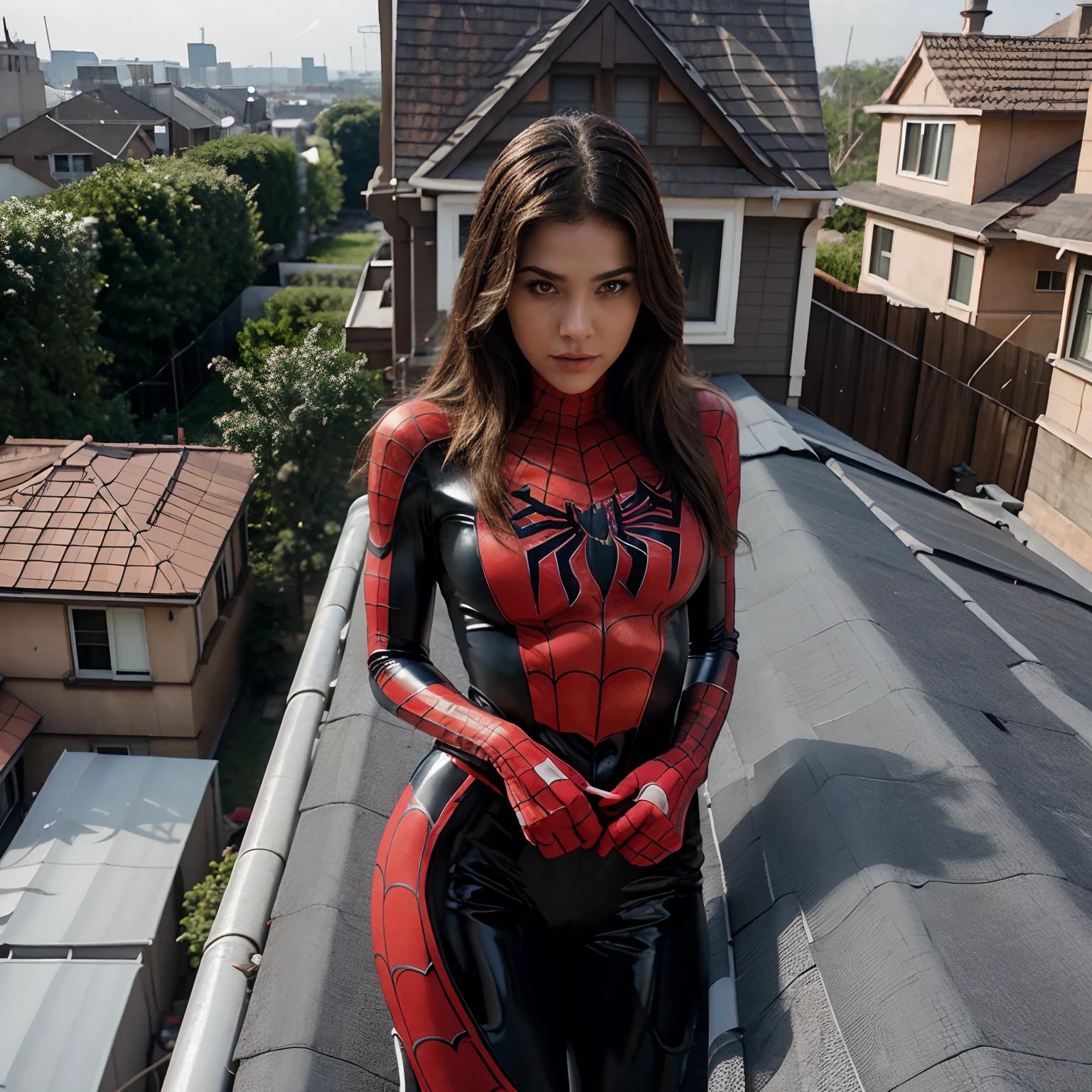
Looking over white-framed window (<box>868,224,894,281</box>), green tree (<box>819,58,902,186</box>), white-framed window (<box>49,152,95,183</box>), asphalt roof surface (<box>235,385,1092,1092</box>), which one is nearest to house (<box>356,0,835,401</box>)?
asphalt roof surface (<box>235,385,1092,1092</box>)

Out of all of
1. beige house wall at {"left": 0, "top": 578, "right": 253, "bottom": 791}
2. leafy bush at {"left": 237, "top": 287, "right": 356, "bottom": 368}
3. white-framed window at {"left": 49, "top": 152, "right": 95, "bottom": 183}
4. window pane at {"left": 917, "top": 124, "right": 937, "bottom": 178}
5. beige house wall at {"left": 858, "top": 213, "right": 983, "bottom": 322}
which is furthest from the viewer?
white-framed window at {"left": 49, "top": 152, "right": 95, "bottom": 183}

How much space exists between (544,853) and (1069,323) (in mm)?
11869

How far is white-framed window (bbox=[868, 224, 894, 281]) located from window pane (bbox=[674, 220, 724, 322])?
13.6 metres

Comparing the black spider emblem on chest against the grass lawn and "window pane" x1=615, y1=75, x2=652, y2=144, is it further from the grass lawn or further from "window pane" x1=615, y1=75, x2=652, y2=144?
the grass lawn

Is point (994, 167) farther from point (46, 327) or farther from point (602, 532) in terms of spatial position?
point (602, 532)

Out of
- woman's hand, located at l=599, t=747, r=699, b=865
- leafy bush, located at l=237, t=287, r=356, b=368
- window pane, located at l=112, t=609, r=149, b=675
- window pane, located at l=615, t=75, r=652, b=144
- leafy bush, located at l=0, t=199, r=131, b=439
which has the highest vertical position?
window pane, located at l=615, t=75, r=652, b=144

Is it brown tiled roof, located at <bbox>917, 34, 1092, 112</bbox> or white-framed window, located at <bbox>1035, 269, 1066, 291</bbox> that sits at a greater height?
brown tiled roof, located at <bbox>917, 34, 1092, 112</bbox>

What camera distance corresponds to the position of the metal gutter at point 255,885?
241 centimetres

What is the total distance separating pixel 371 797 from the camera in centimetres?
313

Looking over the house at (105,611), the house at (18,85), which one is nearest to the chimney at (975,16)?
the house at (105,611)

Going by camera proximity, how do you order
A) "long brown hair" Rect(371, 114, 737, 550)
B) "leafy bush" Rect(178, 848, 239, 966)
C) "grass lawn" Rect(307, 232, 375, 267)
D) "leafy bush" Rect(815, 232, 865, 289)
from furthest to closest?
"grass lawn" Rect(307, 232, 375, 267), "leafy bush" Rect(815, 232, 865, 289), "leafy bush" Rect(178, 848, 239, 966), "long brown hair" Rect(371, 114, 737, 550)

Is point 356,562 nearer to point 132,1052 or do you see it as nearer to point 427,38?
point 132,1052

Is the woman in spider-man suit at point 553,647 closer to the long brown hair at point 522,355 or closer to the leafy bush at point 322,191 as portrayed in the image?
the long brown hair at point 522,355

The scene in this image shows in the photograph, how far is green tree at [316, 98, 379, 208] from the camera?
7325 centimetres
